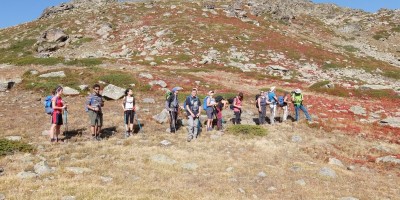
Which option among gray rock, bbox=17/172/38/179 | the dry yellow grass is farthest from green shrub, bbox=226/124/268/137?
gray rock, bbox=17/172/38/179

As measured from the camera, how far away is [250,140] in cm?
1828

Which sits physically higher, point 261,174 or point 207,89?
point 207,89

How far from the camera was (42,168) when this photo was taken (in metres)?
11.9

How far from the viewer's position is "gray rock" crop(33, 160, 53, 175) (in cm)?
1177

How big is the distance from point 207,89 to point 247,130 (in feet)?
45.6

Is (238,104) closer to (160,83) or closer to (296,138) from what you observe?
(296,138)

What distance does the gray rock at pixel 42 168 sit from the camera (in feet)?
A: 38.6

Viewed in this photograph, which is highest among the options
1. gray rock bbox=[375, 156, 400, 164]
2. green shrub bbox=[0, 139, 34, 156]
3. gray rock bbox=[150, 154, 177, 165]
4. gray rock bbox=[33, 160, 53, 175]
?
green shrub bbox=[0, 139, 34, 156]

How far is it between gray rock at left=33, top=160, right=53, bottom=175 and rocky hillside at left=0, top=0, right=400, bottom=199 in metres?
0.05

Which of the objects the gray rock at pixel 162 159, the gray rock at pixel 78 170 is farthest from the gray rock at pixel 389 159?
the gray rock at pixel 78 170

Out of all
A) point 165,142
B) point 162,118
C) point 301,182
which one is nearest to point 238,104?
point 162,118

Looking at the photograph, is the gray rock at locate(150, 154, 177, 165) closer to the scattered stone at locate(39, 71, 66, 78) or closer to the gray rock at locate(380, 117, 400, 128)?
the gray rock at locate(380, 117, 400, 128)

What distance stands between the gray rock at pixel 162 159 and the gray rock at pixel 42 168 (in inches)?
152

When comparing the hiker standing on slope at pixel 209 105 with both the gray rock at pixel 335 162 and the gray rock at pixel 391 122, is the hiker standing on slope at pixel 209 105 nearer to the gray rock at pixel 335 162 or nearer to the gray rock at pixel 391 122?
the gray rock at pixel 335 162
